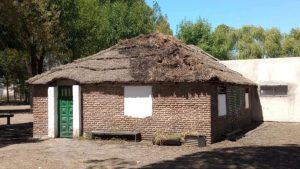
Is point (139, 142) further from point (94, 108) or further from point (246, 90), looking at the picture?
point (246, 90)

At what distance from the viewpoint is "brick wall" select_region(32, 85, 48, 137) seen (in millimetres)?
20391

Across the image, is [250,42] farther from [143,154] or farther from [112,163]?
[112,163]

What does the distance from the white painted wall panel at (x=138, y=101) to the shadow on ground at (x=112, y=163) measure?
5017 millimetres

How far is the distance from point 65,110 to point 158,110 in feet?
15.3

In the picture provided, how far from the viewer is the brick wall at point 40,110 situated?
66.9 feet

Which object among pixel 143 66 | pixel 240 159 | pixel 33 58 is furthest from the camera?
pixel 33 58

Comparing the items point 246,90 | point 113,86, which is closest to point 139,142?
point 113,86

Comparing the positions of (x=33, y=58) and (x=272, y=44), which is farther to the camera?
(x=272, y=44)

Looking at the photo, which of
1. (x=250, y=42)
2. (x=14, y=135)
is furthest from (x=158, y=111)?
(x=250, y=42)

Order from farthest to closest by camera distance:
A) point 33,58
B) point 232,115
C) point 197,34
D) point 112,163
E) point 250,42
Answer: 1. point 250,42
2. point 197,34
3. point 33,58
4. point 232,115
5. point 112,163

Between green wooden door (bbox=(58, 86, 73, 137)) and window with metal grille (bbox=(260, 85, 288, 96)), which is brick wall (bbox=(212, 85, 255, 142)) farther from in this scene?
green wooden door (bbox=(58, 86, 73, 137))

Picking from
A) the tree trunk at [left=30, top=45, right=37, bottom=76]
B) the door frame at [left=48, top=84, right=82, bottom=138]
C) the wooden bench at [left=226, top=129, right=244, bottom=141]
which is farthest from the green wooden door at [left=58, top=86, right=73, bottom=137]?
the tree trunk at [left=30, top=45, right=37, bottom=76]

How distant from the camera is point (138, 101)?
18.7 meters

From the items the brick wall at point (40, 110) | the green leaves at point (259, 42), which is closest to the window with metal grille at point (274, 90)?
the brick wall at point (40, 110)
